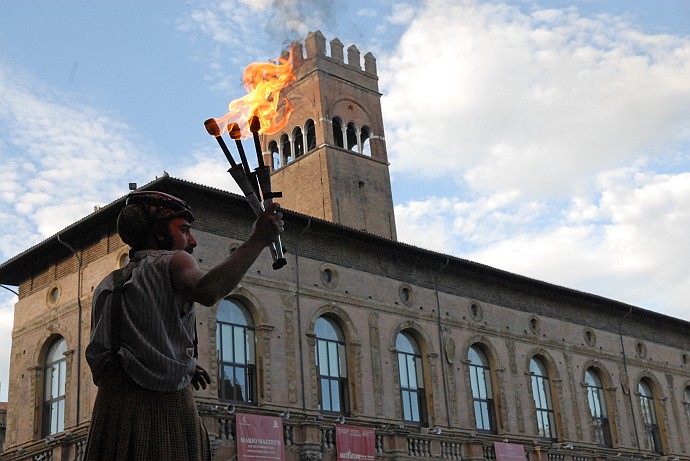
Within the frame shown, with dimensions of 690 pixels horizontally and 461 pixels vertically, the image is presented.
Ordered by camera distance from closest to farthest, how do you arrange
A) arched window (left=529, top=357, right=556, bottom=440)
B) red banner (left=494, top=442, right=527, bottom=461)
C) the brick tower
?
1. red banner (left=494, top=442, right=527, bottom=461)
2. arched window (left=529, top=357, right=556, bottom=440)
3. the brick tower

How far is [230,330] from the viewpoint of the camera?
77.9 feet

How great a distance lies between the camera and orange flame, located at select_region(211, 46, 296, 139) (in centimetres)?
514

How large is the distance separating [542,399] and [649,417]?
21.1 feet

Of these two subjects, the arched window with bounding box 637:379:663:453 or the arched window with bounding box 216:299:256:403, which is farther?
the arched window with bounding box 637:379:663:453

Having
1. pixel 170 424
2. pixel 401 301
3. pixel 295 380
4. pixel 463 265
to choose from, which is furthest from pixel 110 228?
pixel 170 424

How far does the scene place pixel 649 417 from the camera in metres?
35.5

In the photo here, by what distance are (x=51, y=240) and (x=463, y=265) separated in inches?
469

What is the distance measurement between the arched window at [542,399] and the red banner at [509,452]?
1743 mm

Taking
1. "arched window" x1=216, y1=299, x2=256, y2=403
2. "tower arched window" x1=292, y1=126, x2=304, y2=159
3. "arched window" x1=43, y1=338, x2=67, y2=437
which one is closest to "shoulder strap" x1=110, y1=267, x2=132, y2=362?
"arched window" x1=216, y1=299, x2=256, y2=403

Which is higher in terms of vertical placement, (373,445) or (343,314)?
(343,314)

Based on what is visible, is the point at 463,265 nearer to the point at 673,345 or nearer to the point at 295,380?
the point at 295,380

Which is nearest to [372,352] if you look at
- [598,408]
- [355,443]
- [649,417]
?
[355,443]

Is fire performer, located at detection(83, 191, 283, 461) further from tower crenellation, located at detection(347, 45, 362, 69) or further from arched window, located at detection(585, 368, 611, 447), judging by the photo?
tower crenellation, located at detection(347, 45, 362, 69)

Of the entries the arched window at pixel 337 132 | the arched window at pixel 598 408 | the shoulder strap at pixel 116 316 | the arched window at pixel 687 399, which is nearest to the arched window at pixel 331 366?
the arched window at pixel 598 408
